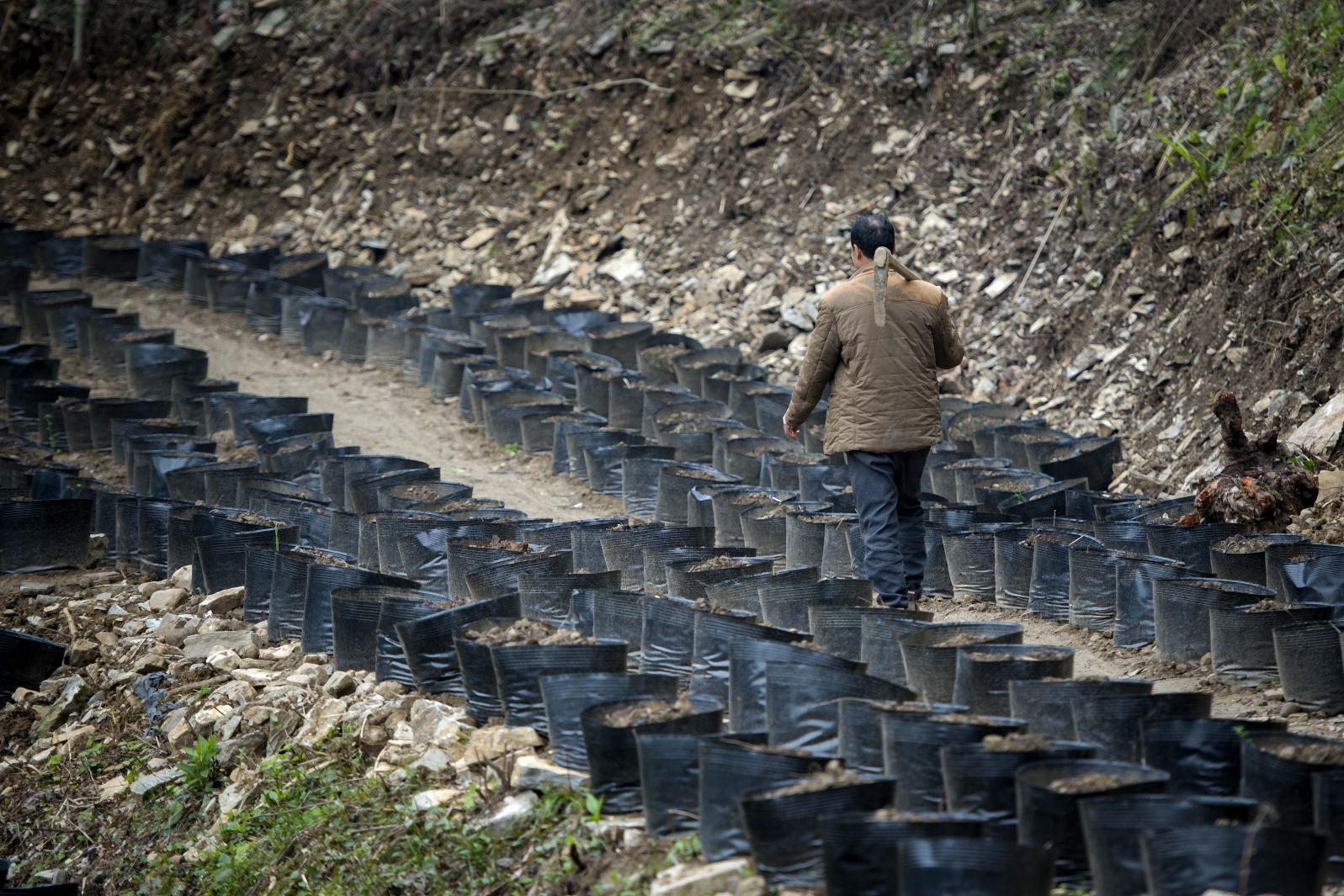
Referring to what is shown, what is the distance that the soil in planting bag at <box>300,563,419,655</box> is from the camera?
17.4 feet

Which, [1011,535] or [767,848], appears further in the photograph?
[1011,535]

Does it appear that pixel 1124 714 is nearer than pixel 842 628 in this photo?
Yes

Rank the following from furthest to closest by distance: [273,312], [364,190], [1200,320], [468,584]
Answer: [364,190], [273,312], [1200,320], [468,584]

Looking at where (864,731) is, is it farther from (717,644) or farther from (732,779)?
(717,644)

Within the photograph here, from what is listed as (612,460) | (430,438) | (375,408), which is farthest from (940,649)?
(375,408)

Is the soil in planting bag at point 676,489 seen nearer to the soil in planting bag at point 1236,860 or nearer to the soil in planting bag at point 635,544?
the soil in planting bag at point 635,544

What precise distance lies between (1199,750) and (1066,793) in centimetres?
59

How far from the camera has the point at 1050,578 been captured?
5352 mm

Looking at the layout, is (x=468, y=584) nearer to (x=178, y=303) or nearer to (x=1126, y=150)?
(x=1126, y=150)

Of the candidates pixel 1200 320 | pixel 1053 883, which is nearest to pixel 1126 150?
pixel 1200 320

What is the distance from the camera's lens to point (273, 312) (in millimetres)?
12344

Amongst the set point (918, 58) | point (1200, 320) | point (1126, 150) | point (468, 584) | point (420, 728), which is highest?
point (918, 58)

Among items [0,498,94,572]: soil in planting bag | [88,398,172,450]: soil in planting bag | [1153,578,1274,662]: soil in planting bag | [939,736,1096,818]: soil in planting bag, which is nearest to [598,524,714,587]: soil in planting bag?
[1153,578,1274,662]: soil in planting bag

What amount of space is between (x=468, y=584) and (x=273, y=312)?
310 inches
